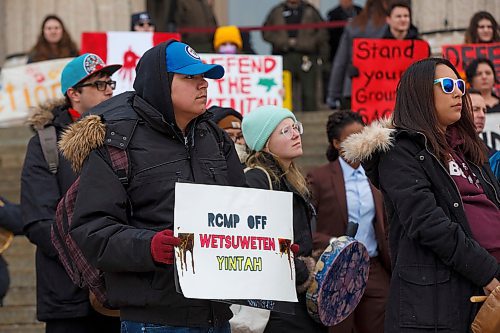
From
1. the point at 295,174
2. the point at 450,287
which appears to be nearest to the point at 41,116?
the point at 295,174

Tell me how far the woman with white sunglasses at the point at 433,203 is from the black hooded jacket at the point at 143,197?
919mm

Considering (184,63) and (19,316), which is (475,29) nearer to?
(19,316)

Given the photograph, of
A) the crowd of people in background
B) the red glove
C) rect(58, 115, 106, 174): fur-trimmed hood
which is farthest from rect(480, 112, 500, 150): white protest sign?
the red glove

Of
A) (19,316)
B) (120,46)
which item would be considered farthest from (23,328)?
(120,46)

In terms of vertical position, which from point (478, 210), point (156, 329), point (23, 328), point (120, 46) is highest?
point (120, 46)

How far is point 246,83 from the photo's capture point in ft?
35.5

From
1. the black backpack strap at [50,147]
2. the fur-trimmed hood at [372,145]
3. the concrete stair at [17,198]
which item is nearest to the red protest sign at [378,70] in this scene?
the concrete stair at [17,198]

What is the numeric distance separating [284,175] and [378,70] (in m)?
4.40

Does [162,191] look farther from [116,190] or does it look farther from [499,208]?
[499,208]

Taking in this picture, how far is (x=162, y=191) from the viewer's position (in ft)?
16.3

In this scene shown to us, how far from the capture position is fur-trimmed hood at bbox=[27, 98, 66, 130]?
22.5ft

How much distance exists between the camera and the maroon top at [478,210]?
564 cm

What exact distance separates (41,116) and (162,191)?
2103mm

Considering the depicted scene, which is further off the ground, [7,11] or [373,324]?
[7,11]
